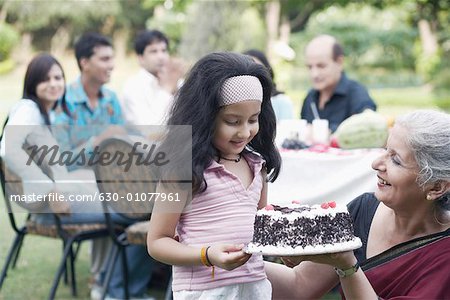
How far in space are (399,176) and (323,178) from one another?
6.62ft

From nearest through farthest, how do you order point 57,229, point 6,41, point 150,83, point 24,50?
point 57,229 → point 150,83 → point 6,41 → point 24,50

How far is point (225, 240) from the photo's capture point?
7.58 feet

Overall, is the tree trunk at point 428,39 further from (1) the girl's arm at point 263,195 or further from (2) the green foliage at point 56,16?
(1) the girl's arm at point 263,195

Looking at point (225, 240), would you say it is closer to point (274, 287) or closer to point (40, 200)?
point (274, 287)

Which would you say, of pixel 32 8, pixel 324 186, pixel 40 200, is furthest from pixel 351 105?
pixel 32 8

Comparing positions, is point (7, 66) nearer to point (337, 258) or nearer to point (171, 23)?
point (171, 23)

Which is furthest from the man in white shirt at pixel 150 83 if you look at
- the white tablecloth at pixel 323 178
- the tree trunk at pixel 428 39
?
the tree trunk at pixel 428 39

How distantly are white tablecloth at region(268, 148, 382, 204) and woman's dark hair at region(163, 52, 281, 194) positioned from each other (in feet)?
6.26

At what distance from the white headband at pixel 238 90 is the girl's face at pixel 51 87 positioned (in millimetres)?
2875

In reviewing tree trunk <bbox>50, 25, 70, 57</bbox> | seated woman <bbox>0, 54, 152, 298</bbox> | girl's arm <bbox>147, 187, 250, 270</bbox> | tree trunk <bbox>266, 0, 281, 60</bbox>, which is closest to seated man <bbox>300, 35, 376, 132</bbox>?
seated woman <bbox>0, 54, 152, 298</bbox>

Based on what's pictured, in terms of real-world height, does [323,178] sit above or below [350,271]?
below

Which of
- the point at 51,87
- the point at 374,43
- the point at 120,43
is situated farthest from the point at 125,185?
the point at 120,43

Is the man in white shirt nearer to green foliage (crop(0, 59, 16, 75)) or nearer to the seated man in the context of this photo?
the seated man

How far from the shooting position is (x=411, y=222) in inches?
93.4
